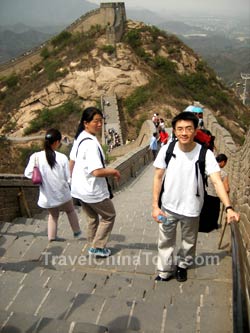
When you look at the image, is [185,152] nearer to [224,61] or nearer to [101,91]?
[101,91]

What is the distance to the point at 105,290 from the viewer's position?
3.46m

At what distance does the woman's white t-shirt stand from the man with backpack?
1.45 m

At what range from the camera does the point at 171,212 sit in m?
3.37

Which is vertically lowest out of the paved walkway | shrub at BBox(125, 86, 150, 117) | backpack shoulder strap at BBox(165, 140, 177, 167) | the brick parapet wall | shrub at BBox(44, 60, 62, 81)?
shrub at BBox(125, 86, 150, 117)

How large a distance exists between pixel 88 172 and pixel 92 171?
6 cm

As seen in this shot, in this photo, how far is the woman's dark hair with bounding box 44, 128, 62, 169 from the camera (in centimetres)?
432

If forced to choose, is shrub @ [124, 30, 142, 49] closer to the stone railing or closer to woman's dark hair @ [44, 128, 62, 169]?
the stone railing

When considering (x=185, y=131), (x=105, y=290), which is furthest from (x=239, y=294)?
(x=105, y=290)

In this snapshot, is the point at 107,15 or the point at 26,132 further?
the point at 107,15

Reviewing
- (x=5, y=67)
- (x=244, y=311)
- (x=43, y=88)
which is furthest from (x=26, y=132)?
(x=244, y=311)

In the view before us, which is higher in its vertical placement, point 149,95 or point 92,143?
point 92,143

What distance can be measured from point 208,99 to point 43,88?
14539 millimetres

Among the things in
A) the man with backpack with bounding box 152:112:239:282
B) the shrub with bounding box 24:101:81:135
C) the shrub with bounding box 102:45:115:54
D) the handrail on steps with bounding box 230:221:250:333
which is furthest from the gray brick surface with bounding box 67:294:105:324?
Answer: the shrub with bounding box 102:45:115:54

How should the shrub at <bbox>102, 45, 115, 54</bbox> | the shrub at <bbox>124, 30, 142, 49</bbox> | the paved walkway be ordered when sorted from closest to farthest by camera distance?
the paved walkway, the shrub at <bbox>102, 45, 115, 54</bbox>, the shrub at <bbox>124, 30, 142, 49</bbox>
